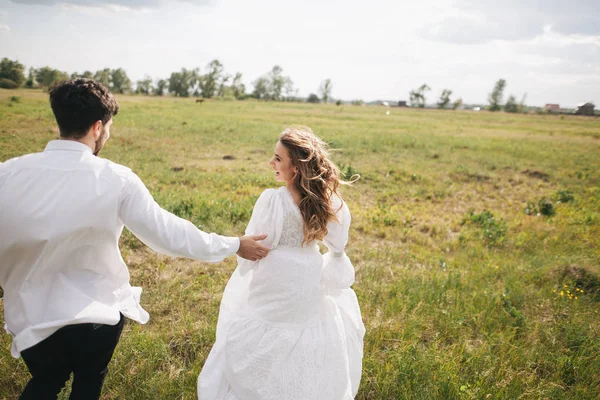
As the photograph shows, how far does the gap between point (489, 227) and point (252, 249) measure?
7.05 meters

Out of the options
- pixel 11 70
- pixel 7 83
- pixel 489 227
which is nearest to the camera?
pixel 489 227

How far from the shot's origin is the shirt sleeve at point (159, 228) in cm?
209

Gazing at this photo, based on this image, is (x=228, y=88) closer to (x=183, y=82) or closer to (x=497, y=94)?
(x=183, y=82)

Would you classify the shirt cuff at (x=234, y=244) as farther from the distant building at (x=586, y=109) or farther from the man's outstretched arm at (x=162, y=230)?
the distant building at (x=586, y=109)

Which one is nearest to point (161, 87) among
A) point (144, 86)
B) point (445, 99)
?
point (144, 86)

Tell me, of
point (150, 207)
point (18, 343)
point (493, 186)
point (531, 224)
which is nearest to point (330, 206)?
point (150, 207)

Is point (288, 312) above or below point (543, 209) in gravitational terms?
above

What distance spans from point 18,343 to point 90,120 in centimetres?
134

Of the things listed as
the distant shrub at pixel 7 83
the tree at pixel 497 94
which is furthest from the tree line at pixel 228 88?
the distant shrub at pixel 7 83

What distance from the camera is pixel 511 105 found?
10712 centimetres

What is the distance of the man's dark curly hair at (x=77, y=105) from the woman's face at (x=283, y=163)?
123 centimetres

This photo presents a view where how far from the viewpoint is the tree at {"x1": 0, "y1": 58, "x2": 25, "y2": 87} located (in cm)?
1269

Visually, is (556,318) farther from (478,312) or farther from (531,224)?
(531,224)

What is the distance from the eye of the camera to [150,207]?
2154 mm
